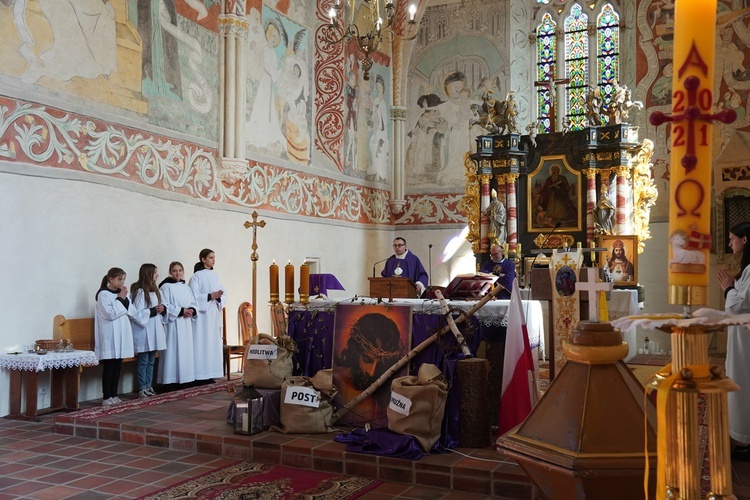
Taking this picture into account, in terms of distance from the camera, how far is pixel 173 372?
9195 mm

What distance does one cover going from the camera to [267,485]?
5.09 meters

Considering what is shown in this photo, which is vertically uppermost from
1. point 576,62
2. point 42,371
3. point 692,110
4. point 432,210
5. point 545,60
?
point 545,60

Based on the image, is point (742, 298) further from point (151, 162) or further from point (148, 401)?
point (151, 162)

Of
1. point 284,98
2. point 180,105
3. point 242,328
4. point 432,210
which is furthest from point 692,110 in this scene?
point 432,210

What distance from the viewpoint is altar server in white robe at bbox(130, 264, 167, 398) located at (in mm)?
8648

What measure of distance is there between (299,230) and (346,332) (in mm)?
6870

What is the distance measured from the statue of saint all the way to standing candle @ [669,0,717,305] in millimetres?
12249

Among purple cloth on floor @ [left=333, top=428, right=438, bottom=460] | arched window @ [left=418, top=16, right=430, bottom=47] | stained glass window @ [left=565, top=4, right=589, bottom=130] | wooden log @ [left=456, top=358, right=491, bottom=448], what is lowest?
purple cloth on floor @ [left=333, top=428, right=438, bottom=460]

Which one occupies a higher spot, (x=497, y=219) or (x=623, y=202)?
(x=623, y=202)

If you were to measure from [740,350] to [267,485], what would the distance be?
387cm

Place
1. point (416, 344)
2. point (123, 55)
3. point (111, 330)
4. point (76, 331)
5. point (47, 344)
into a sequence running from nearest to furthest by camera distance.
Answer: point (416, 344)
point (47, 344)
point (111, 330)
point (76, 331)
point (123, 55)

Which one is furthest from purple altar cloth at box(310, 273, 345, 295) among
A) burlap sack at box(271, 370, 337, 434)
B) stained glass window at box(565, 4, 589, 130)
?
stained glass window at box(565, 4, 589, 130)

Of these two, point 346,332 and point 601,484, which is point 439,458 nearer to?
point 346,332

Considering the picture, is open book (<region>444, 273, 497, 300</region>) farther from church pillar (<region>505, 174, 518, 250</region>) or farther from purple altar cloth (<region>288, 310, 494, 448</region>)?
church pillar (<region>505, 174, 518, 250</region>)
